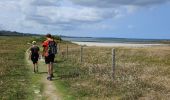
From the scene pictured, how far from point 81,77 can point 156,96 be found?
7.67 meters

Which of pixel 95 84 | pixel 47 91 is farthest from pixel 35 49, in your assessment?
pixel 47 91

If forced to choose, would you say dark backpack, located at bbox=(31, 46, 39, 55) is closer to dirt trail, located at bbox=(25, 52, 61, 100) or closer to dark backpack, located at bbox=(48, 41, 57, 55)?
dirt trail, located at bbox=(25, 52, 61, 100)

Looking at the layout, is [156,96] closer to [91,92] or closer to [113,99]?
[113,99]

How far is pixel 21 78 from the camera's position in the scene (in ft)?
84.3

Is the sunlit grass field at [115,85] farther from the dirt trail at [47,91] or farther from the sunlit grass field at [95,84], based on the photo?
the dirt trail at [47,91]

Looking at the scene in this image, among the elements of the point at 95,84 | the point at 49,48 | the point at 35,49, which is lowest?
the point at 95,84

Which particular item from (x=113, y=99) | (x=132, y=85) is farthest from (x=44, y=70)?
(x=113, y=99)

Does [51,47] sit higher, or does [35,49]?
[51,47]

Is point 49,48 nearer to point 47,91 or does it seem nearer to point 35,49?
point 47,91

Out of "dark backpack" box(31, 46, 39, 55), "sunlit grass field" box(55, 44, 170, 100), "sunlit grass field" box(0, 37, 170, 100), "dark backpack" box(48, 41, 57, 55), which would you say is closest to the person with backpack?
"dark backpack" box(48, 41, 57, 55)

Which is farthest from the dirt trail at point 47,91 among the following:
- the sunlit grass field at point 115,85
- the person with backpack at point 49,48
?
the person with backpack at point 49,48

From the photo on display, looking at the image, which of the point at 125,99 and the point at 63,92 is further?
the point at 63,92

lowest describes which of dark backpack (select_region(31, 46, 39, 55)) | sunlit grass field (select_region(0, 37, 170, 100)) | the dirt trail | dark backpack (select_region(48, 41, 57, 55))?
the dirt trail

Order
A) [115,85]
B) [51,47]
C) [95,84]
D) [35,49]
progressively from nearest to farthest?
[115,85]
[95,84]
[51,47]
[35,49]
